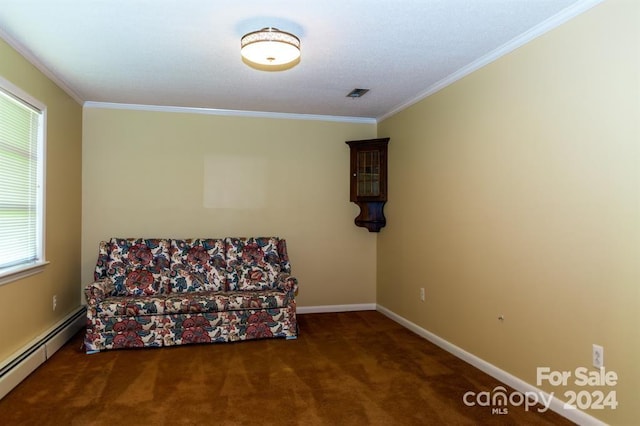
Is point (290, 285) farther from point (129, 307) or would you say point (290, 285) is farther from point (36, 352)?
point (36, 352)

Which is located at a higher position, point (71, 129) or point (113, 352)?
point (71, 129)

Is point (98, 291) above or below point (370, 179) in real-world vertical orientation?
below

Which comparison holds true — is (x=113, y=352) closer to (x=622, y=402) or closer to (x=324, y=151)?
(x=324, y=151)

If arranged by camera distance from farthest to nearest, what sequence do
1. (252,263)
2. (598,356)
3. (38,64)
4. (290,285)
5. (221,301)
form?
1. (252,263)
2. (290,285)
3. (221,301)
4. (38,64)
5. (598,356)

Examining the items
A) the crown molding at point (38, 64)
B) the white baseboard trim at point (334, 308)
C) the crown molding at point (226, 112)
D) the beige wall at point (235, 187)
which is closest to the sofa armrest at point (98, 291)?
A: the beige wall at point (235, 187)

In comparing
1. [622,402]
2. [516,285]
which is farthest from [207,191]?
[622,402]

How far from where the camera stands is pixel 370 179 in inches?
196

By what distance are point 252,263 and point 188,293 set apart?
0.70 meters

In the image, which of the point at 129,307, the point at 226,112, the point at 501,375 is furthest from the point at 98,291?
the point at 501,375

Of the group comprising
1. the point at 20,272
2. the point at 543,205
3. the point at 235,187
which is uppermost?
the point at 235,187

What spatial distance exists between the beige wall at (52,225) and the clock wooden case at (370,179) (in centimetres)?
297

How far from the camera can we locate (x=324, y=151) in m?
5.13

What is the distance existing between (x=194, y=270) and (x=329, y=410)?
224 cm

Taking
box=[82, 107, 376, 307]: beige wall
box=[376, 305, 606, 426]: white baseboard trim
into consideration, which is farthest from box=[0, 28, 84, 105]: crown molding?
box=[376, 305, 606, 426]: white baseboard trim
